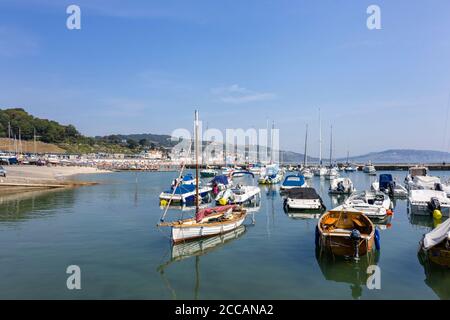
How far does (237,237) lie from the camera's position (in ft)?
78.8

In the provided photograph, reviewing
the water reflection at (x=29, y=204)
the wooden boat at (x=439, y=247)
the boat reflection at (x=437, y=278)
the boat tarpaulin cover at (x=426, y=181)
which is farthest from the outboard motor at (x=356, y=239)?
the boat tarpaulin cover at (x=426, y=181)

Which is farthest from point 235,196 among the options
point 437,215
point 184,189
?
point 437,215

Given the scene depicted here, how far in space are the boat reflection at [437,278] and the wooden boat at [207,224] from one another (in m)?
11.7

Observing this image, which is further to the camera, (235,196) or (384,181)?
(384,181)

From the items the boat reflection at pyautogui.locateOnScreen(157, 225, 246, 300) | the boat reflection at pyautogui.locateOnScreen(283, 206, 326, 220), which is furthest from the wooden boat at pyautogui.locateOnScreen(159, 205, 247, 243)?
the boat reflection at pyautogui.locateOnScreen(283, 206, 326, 220)

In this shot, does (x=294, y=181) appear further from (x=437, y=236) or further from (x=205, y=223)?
(x=437, y=236)

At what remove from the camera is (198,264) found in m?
18.1

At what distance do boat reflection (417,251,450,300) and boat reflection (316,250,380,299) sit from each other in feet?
7.46

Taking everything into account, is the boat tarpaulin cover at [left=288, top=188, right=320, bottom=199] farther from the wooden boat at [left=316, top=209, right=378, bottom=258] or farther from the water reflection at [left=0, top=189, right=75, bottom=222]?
the water reflection at [left=0, top=189, right=75, bottom=222]

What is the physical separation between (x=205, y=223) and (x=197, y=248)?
90.8 inches
